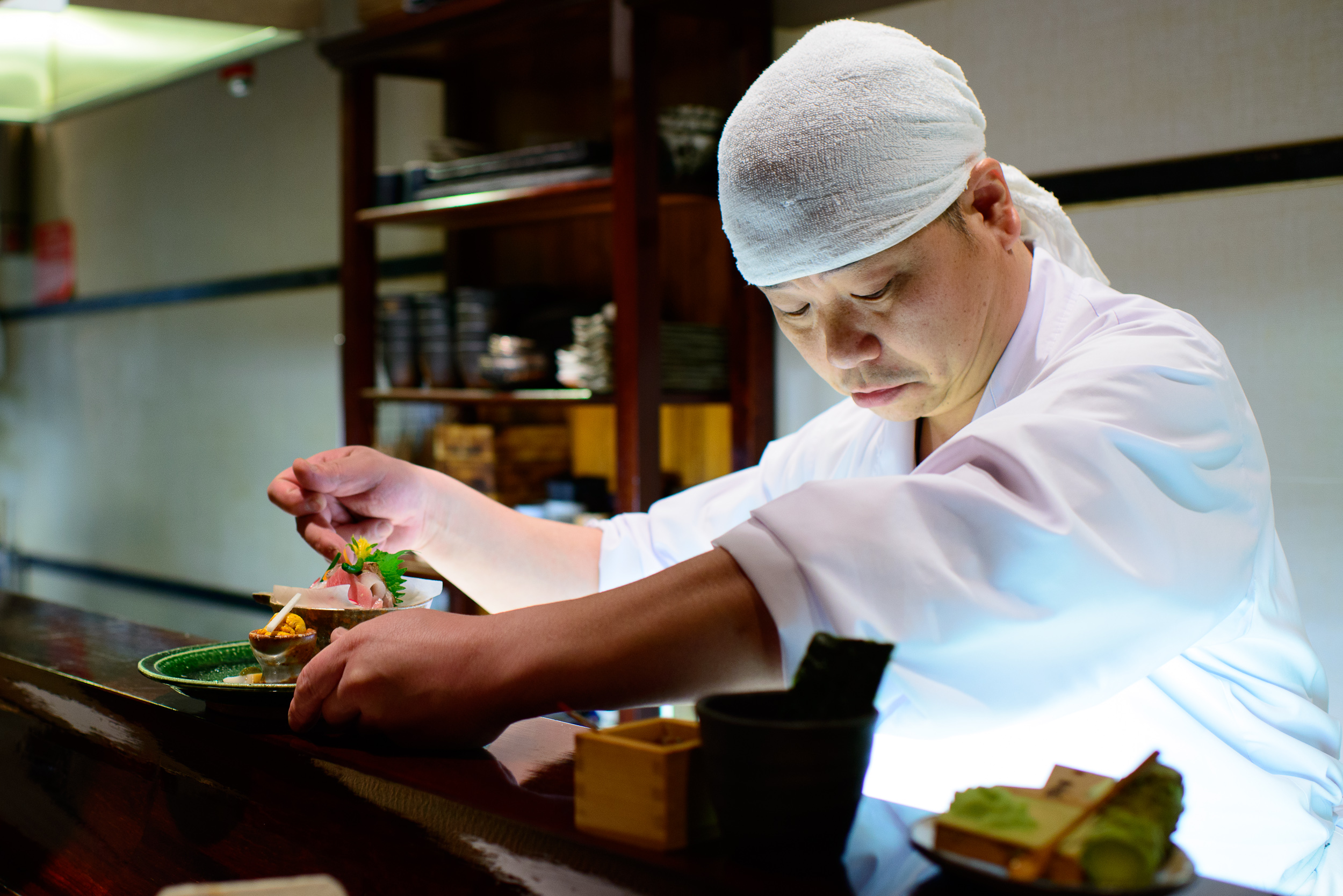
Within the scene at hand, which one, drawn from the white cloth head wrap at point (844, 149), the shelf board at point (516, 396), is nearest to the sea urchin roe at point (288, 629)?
the white cloth head wrap at point (844, 149)

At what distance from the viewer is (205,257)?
533 centimetres

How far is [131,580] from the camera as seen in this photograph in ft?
19.3

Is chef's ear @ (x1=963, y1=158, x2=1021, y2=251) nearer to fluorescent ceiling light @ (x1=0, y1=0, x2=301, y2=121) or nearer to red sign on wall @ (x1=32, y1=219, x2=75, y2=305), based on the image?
fluorescent ceiling light @ (x1=0, y1=0, x2=301, y2=121)

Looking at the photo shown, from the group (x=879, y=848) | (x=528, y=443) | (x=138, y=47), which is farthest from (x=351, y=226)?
(x=879, y=848)

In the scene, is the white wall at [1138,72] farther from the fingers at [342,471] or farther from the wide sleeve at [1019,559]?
the fingers at [342,471]

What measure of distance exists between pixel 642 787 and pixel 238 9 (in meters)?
3.89

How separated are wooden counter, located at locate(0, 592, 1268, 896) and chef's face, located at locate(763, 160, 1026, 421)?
0.56 m

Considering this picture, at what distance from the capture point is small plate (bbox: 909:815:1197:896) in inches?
25.5

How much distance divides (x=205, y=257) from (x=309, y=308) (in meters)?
1.02

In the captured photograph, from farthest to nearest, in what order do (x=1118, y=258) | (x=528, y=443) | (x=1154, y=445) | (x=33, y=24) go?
(x=33, y=24), (x=528, y=443), (x=1118, y=258), (x=1154, y=445)

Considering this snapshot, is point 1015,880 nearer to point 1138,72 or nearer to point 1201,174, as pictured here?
point 1201,174

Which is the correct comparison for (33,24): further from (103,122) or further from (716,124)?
(716,124)

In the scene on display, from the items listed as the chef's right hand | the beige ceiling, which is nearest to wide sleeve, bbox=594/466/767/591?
the chef's right hand

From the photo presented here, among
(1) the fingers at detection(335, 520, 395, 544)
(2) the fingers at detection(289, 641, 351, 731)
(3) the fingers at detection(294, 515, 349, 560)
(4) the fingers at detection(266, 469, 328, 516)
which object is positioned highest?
(4) the fingers at detection(266, 469, 328, 516)
